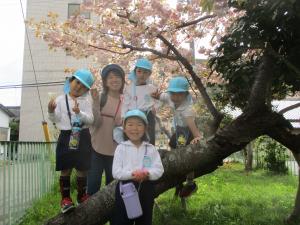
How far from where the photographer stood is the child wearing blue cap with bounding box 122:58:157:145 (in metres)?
4.19

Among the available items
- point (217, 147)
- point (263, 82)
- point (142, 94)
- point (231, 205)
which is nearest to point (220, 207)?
point (231, 205)

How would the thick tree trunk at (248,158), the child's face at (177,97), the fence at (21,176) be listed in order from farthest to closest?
the thick tree trunk at (248,158), the fence at (21,176), the child's face at (177,97)

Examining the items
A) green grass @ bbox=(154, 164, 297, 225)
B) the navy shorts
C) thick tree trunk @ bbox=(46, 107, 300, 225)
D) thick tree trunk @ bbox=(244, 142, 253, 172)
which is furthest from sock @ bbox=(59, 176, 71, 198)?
thick tree trunk @ bbox=(244, 142, 253, 172)

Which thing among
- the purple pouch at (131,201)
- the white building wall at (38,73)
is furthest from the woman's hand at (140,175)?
the white building wall at (38,73)

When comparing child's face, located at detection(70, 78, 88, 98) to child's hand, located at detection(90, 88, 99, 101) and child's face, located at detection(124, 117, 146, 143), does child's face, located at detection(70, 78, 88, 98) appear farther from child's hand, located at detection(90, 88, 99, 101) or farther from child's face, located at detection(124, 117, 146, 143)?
child's face, located at detection(124, 117, 146, 143)

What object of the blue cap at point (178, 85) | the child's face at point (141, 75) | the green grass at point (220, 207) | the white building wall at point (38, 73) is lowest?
the green grass at point (220, 207)

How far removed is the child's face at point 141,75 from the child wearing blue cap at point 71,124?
20.3 inches

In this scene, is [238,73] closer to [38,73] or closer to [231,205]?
[231,205]

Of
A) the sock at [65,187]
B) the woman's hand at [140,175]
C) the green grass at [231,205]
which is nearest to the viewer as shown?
the woman's hand at [140,175]

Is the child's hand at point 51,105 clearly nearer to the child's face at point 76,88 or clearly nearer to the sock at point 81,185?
the child's face at point 76,88

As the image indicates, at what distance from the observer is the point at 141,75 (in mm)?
Answer: 4246

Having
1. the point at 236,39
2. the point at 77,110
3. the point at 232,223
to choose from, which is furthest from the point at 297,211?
the point at 77,110

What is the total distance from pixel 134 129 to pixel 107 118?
900 millimetres

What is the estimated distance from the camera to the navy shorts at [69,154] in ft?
12.9
